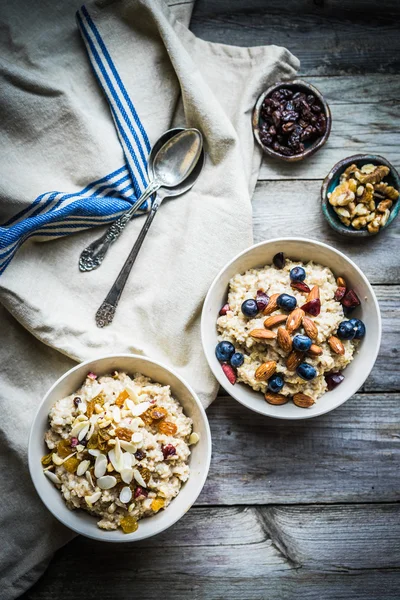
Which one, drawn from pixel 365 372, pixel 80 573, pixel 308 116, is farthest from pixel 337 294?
pixel 80 573

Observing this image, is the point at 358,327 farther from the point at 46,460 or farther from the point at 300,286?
the point at 46,460

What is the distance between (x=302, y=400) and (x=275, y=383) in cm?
12

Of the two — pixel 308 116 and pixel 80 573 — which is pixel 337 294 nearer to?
pixel 308 116

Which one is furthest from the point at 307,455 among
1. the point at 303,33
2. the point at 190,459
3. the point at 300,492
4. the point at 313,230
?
the point at 303,33

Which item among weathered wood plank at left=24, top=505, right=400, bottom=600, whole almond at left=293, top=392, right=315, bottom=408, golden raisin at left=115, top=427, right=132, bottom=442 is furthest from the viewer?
weathered wood plank at left=24, top=505, right=400, bottom=600

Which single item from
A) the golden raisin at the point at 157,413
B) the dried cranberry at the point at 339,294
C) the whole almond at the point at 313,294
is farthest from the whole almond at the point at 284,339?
the golden raisin at the point at 157,413

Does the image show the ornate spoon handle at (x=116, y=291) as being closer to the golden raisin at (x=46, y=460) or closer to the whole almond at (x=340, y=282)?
the golden raisin at (x=46, y=460)

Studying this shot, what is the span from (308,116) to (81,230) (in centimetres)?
93

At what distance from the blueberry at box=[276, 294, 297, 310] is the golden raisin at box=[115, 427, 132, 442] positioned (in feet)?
2.04

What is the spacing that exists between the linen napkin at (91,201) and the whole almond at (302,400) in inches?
12.5

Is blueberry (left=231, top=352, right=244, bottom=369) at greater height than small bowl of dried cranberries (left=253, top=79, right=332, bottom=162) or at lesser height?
lesser

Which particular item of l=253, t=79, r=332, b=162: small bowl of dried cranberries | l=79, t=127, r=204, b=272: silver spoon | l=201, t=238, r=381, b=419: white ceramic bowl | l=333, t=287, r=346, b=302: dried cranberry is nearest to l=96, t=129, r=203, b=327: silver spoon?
l=79, t=127, r=204, b=272: silver spoon

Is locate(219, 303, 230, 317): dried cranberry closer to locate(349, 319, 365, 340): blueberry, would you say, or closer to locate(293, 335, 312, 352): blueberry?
locate(293, 335, 312, 352): blueberry

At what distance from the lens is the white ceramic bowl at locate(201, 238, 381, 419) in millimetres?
1764
